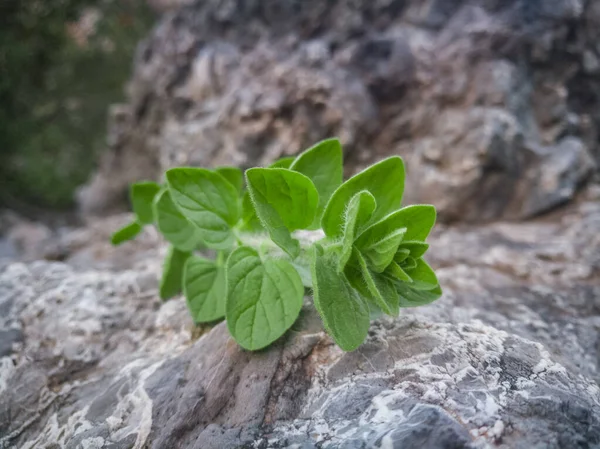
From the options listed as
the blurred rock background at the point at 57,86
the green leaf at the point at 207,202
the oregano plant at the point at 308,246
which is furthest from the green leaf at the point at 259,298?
the blurred rock background at the point at 57,86

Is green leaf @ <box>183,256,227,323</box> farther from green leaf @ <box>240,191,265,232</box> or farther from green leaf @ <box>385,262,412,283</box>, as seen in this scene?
green leaf @ <box>385,262,412,283</box>

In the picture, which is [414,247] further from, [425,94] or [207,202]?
[425,94]

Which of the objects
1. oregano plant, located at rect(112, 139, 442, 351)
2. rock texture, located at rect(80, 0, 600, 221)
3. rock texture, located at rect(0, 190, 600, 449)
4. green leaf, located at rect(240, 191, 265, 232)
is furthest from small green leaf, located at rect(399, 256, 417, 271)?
rock texture, located at rect(80, 0, 600, 221)

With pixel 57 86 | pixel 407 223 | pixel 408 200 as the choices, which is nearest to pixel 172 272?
pixel 407 223

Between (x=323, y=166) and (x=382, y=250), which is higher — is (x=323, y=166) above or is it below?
above

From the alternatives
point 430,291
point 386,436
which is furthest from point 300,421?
point 430,291

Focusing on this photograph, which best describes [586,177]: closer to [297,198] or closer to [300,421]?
[297,198]

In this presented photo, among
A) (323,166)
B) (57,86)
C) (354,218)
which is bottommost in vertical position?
(354,218)
